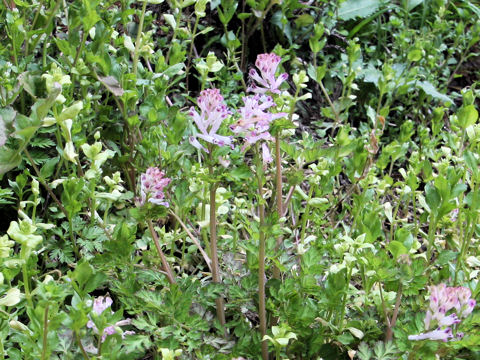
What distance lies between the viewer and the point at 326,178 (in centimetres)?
161

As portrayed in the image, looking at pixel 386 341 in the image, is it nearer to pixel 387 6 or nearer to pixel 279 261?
pixel 279 261

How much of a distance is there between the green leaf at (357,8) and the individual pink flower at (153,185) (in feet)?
7.29

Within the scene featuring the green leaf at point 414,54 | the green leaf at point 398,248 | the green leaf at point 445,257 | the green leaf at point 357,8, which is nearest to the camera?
the green leaf at point 398,248

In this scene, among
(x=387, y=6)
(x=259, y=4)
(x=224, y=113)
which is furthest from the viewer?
(x=387, y=6)

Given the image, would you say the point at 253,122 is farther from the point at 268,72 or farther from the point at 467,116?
the point at 467,116

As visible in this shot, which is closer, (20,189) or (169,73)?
(20,189)

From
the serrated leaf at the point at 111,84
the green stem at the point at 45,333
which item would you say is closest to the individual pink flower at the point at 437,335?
the green stem at the point at 45,333

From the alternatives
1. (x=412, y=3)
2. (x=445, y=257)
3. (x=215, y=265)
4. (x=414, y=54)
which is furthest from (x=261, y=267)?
(x=412, y=3)

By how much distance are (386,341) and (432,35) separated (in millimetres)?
2019

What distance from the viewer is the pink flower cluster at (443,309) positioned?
3.55ft

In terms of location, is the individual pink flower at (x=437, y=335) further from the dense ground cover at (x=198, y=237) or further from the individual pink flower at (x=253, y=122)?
the individual pink flower at (x=253, y=122)

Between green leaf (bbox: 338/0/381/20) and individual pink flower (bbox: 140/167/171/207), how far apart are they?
2.22 metres

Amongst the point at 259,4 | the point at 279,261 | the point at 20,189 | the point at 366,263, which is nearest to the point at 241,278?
the point at 279,261

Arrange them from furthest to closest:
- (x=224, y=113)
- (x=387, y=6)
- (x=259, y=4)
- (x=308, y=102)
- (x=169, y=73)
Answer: (x=387, y=6) → (x=308, y=102) → (x=259, y=4) → (x=169, y=73) → (x=224, y=113)
